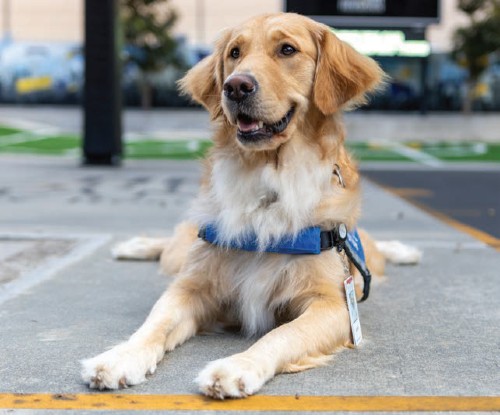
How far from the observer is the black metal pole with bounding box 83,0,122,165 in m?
14.2

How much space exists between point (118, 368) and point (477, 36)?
1259 inches

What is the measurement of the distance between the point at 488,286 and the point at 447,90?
3163 centimetres

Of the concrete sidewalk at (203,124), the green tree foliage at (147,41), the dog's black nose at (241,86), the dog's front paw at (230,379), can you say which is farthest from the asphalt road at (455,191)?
the green tree foliage at (147,41)

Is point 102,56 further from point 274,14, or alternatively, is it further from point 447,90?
point 447,90

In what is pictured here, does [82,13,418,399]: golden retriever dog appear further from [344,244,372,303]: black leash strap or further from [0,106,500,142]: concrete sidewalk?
[0,106,500,142]: concrete sidewalk

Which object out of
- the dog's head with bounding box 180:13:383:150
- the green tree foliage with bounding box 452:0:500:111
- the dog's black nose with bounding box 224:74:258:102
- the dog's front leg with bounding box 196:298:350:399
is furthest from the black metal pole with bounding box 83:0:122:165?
the green tree foliage with bounding box 452:0:500:111

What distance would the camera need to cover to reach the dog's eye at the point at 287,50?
416 cm

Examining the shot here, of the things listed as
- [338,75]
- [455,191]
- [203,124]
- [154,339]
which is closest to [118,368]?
[154,339]

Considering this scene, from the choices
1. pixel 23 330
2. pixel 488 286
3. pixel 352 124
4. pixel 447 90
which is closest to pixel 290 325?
pixel 23 330

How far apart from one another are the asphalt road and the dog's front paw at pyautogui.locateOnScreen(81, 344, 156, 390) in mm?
4934

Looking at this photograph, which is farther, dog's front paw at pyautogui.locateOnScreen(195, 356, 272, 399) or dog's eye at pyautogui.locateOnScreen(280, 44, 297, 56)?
dog's eye at pyautogui.locateOnScreen(280, 44, 297, 56)

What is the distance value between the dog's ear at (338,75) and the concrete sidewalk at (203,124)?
18419 mm

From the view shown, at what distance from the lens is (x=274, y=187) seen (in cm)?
416

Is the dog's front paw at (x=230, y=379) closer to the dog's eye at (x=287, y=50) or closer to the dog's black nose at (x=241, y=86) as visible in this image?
the dog's black nose at (x=241, y=86)
